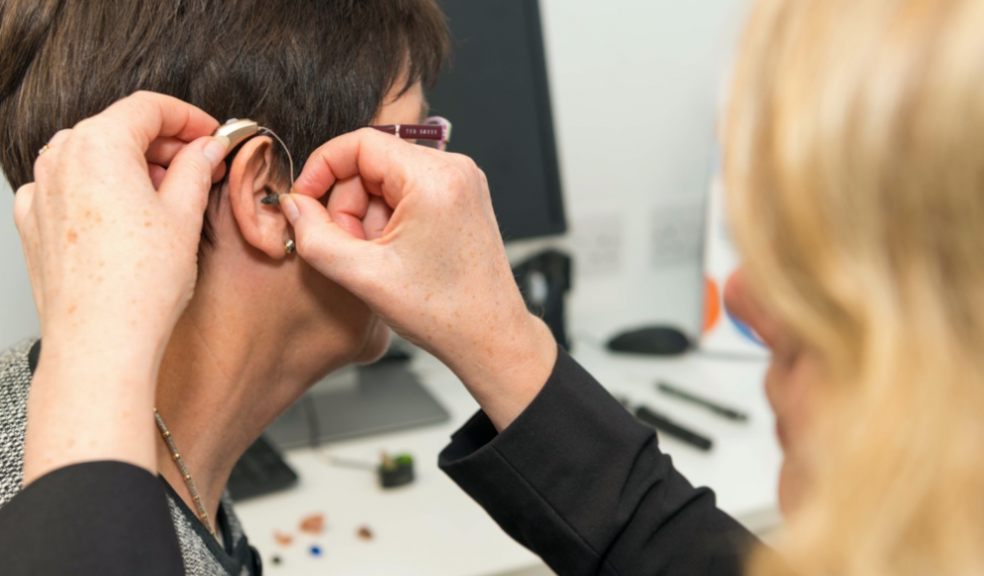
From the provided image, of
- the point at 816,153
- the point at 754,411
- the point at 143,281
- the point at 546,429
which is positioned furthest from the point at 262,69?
the point at 754,411

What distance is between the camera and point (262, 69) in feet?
2.62

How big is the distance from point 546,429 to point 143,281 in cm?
37

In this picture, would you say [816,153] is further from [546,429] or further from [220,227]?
[220,227]

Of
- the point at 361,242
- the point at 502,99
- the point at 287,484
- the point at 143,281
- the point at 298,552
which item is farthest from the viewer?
the point at 502,99

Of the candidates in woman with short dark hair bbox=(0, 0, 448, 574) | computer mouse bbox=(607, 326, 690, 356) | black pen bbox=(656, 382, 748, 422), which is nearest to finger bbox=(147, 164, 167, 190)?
woman with short dark hair bbox=(0, 0, 448, 574)

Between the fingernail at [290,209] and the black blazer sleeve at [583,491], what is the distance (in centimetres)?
24

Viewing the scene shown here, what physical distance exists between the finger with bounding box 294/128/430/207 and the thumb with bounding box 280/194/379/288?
4 centimetres

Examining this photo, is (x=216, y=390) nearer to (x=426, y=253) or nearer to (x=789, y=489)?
(x=426, y=253)

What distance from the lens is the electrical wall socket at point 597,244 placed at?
1.75 meters

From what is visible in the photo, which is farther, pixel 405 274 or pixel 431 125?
pixel 431 125

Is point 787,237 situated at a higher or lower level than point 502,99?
higher

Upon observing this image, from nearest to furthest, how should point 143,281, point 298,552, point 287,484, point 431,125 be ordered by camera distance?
point 143,281
point 431,125
point 298,552
point 287,484

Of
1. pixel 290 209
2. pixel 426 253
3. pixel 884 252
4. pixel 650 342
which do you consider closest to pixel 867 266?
pixel 884 252

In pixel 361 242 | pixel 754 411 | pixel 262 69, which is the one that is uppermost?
pixel 262 69
